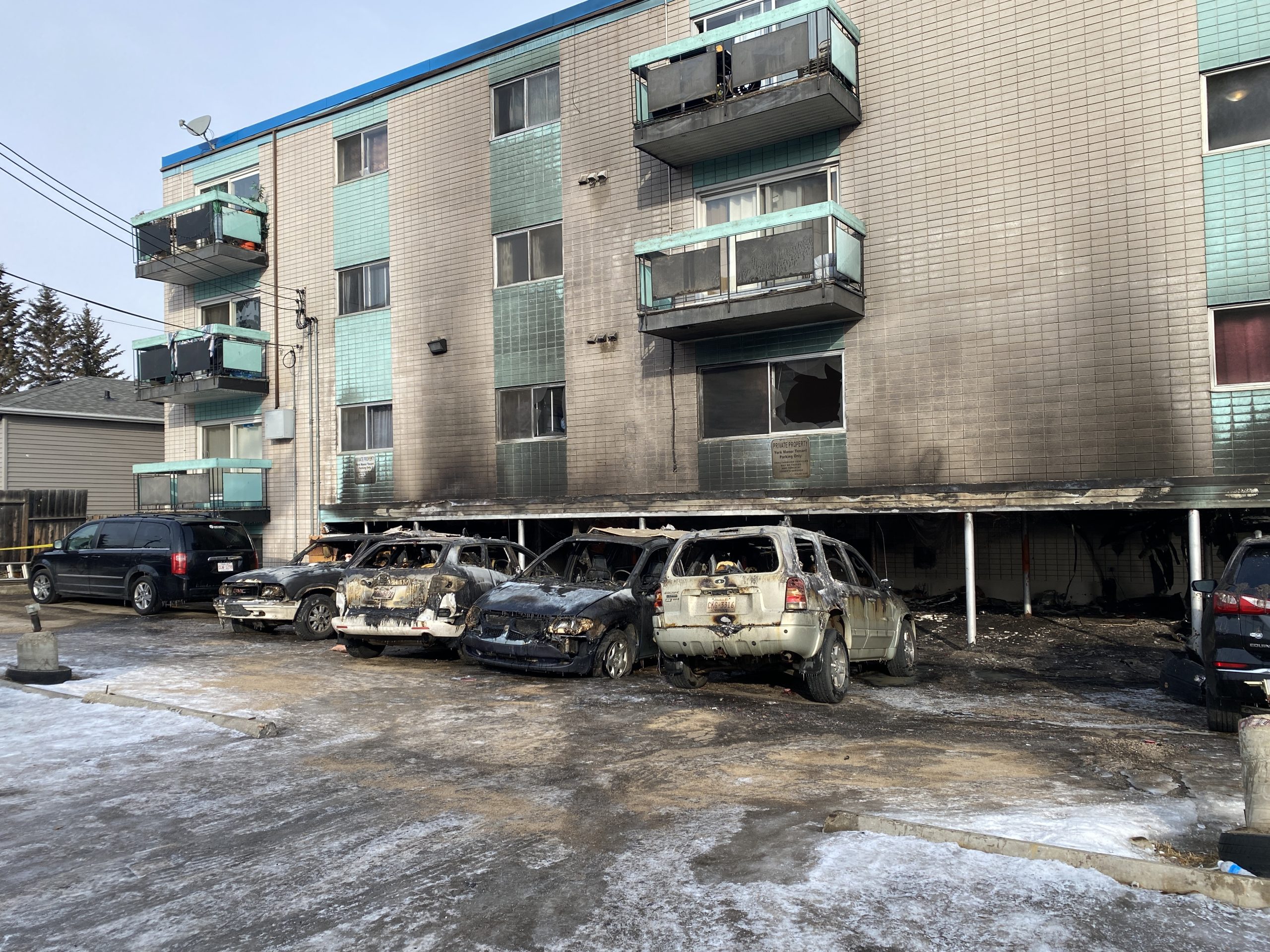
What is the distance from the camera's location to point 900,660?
453 inches

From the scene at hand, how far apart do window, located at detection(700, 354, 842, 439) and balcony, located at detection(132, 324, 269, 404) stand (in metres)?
11.9

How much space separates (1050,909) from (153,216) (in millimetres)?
25990

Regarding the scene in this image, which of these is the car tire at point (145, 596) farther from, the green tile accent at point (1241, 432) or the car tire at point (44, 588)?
the green tile accent at point (1241, 432)

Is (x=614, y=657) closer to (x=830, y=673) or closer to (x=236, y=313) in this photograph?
(x=830, y=673)

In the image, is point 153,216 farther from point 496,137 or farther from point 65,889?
point 65,889

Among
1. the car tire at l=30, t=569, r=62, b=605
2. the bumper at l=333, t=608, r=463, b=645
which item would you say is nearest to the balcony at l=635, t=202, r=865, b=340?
the bumper at l=333, t=608, r=463, b=645

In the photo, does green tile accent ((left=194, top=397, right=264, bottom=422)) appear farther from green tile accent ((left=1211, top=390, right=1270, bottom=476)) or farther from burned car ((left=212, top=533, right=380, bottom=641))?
green tile accent ((left=1211, top=390, right=1270, bottom=476))

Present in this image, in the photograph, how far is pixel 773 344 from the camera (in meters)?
16.8

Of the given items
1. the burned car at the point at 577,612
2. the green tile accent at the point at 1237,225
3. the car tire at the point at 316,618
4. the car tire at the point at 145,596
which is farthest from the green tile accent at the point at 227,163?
the green tile accent at the point at 1237,225

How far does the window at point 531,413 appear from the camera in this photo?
19234mm

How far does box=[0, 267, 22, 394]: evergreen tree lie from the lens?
56625mm

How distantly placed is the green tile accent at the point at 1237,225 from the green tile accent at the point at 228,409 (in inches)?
785

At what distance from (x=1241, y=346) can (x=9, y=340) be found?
63818 millimetres

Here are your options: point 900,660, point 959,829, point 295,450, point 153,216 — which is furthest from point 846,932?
point 153,216
